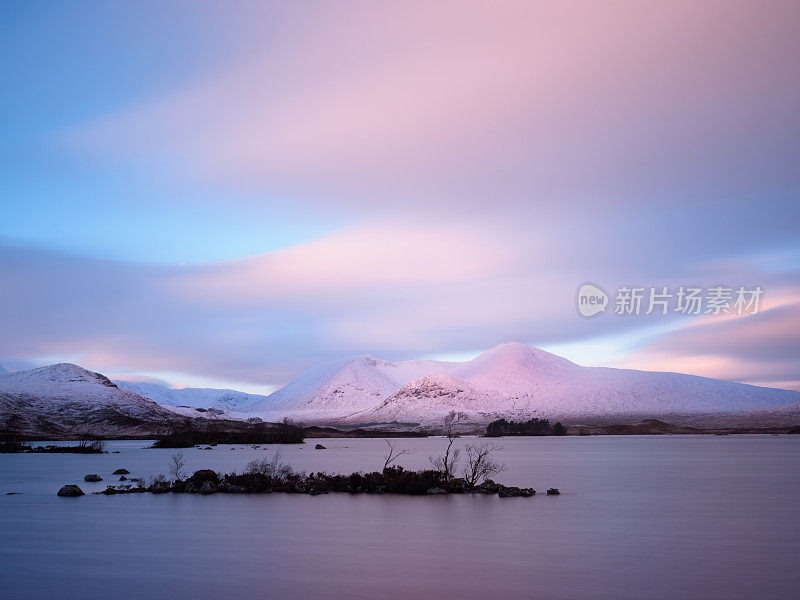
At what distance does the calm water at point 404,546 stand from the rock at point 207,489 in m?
2.14

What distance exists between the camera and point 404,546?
79.4 feet

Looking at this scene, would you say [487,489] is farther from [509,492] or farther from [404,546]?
[404,546]

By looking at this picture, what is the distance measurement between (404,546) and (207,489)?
21232 mm

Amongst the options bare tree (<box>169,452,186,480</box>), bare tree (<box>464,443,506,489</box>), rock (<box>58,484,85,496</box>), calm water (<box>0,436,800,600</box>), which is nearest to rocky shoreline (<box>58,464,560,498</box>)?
rock (<box>58,484,85,496</box>)

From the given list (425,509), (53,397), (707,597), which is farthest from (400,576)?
(53,397)

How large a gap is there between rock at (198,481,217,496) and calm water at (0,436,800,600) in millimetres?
2141

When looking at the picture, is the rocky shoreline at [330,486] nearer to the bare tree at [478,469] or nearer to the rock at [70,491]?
the rock at [70,491]

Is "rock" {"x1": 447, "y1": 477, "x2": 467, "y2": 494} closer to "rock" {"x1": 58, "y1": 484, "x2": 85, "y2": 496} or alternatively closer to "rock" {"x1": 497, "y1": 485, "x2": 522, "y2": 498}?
"rock" {"x1": 497, "y1": 485, "x2": 522, "y2": 498}

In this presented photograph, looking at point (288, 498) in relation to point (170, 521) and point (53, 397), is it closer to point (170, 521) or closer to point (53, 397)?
point (170, 521)

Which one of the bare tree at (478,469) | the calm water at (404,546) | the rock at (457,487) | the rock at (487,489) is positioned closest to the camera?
the calm water at (404,546)

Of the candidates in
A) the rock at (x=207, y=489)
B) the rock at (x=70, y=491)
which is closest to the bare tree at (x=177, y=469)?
the rock at (x=207, y=489)

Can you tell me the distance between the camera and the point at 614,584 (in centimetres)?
1850

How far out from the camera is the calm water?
720 inches

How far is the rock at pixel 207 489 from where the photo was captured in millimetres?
41659
